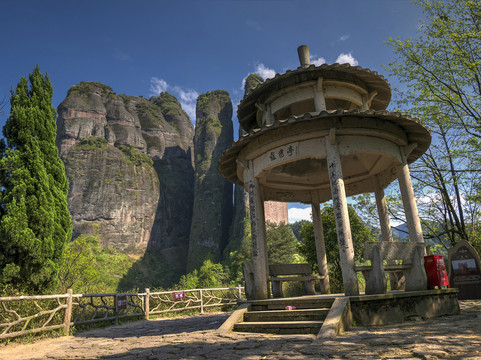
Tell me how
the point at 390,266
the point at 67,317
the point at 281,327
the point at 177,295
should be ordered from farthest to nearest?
the point at 177,295
the point at 67,317
the point at 390,266
the point at 281,327

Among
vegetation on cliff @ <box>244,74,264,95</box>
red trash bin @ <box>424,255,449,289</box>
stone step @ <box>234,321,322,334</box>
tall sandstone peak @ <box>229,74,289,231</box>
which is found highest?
vegetation on cliff @ <box>244,74,264,95</box>

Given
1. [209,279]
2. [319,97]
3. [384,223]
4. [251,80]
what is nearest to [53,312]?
[319,97]

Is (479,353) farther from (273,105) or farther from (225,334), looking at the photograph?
(273,105)

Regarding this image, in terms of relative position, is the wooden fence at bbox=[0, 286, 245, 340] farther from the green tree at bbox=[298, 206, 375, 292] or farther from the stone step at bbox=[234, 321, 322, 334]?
the green tree at bbox=[298, 206, 375, 292]

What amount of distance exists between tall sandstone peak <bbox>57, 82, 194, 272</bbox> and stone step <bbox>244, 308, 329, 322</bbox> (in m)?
64.7

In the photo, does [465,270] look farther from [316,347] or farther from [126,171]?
[126,171]

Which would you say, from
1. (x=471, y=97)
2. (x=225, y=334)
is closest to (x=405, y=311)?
(x=225, y=334)

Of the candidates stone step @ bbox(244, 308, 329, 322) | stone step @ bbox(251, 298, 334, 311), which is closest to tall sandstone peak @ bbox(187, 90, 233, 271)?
stone step @ bbox(251, 298, 334, 311)

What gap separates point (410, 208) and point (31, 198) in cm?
1157

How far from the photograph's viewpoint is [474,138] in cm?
1284

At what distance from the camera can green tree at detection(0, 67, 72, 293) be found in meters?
9.77

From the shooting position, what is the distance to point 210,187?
254ft

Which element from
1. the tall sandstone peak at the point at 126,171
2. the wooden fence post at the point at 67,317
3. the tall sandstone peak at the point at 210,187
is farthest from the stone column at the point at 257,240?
the tall sandstone peak at the point at 126,171

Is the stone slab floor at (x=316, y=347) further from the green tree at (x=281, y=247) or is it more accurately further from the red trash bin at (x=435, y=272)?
the green tree at (x=281, y=247)
